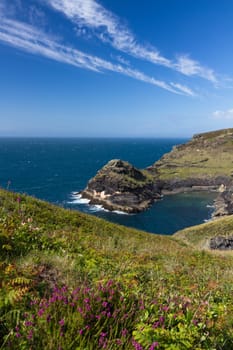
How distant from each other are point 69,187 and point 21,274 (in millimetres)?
131537

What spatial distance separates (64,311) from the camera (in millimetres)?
3770

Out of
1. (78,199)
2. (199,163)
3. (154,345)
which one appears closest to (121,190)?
(78,199)

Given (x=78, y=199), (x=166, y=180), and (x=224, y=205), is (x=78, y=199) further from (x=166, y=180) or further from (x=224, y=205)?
(x=224, y=205)

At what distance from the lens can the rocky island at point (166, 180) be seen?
11362 cm

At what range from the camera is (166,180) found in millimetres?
149625

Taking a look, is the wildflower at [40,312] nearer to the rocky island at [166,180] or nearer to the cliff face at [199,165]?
the rocky island at [166,180]

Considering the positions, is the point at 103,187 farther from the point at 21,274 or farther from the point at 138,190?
the point at 21,274

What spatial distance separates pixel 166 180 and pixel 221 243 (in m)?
111

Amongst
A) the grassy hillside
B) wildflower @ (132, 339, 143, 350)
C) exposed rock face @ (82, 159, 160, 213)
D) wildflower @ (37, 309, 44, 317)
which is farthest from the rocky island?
wildflower @ (37, 309, 44, 317)

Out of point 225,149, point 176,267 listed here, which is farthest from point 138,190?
point 176,267

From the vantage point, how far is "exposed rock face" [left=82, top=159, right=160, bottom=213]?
4407 inches

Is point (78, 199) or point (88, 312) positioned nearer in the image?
point (88, 312)

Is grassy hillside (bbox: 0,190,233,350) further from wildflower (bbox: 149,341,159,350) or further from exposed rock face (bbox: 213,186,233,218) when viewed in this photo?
exposed rock face (bbox: 213,186,233,218)

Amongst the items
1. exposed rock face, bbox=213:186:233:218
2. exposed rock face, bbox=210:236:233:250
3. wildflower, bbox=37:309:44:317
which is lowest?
exposed rock face, bbox=213:186:233:218
